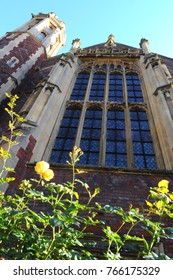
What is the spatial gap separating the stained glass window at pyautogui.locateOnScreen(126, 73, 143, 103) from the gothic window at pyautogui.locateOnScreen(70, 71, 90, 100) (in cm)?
195

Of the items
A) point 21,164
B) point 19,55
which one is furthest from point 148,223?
point 19,55

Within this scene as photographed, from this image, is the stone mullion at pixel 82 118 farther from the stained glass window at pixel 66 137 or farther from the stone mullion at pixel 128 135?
the stone mullion at pixel 128 135

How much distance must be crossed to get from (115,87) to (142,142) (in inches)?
188

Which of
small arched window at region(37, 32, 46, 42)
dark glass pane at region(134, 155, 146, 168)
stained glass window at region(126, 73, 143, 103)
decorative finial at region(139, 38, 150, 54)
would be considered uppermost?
small arched window at region(37, 32, 46, 42)

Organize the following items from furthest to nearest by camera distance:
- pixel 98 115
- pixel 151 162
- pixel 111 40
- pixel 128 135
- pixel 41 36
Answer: pixel 111 40
pixel 41 36
pixel 98 115
pixel 128 135
pixel 151 162

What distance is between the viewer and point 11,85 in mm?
10430

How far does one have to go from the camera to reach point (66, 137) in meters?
7.82

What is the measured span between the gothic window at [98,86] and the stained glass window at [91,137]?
1.24 metres

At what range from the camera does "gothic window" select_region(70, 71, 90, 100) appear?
10572 millimetres

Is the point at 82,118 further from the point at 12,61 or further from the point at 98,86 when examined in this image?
the point at 12,61

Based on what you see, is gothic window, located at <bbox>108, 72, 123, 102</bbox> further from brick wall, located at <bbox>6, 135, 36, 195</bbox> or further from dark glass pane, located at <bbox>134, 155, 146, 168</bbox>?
brick wall, located at <bbox>6, 135, 36, 195</bbox>

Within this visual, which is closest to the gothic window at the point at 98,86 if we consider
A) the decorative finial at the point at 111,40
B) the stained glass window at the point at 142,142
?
the stained glass window at the point at 142,142

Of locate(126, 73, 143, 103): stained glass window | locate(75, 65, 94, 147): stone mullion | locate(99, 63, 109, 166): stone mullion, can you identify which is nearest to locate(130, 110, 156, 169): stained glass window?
locate(99, 63, 109, 166): stone mullion
